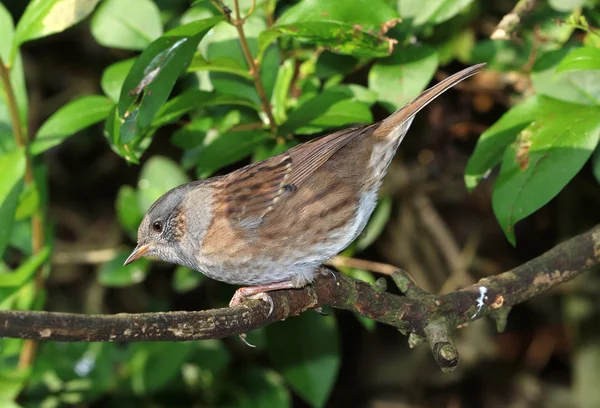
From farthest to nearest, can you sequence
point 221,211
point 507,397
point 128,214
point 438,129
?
point 507,397 < point 438,129 < point 128,214 < point 221,211

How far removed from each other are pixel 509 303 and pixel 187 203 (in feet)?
5.08

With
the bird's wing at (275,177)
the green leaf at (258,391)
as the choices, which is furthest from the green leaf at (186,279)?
the bird's wing at (275,177)

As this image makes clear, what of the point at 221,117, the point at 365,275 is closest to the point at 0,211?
the point at 221,117

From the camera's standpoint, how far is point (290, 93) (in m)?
4.19

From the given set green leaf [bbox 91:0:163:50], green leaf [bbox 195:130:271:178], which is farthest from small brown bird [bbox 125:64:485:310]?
green leaf [bbox 91:0:163:50]

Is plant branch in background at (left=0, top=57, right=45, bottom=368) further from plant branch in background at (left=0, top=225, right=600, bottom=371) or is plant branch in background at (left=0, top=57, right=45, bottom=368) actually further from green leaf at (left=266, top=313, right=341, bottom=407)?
plant branch in background at (left=0, top=225, right=600, bottom=371)

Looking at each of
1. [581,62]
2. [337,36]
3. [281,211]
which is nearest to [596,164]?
[581,62]

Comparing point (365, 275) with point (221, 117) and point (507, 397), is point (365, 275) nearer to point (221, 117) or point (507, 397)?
point (221, 117)

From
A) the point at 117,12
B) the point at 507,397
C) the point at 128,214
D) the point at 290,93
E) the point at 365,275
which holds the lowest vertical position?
the point at 507,397

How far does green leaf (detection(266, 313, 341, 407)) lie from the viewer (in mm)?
4367

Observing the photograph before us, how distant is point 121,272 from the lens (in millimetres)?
4531

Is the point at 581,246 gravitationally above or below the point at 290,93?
below

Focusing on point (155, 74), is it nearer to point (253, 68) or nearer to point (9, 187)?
point (253, 68)

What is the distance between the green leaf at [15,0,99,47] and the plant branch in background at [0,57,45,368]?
0.73 ft
